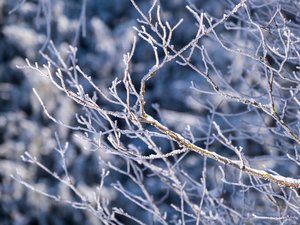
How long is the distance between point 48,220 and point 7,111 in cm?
99

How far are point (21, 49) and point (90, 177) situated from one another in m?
1.24

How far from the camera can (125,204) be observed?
18.2ft

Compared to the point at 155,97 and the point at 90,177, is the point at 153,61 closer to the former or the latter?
the point at 155,97

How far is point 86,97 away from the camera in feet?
5.62

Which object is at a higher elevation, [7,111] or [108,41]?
[108,41]

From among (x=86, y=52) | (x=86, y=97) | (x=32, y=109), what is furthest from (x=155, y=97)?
(x=86, y=97)

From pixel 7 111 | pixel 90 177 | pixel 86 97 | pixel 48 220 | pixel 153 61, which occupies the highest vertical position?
pixel 86 97

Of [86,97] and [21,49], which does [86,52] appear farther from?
[86,97]

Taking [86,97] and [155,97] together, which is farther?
[155,97]

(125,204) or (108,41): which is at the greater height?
(108,41)

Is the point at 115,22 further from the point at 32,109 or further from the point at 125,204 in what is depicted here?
the point at 125,204

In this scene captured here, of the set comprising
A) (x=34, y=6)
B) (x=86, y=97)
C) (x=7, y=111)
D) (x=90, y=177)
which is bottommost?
(x=90, y=177)

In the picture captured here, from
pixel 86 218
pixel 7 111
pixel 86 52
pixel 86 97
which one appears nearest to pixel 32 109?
pixel 7 111

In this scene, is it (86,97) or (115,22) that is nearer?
(86,97)
